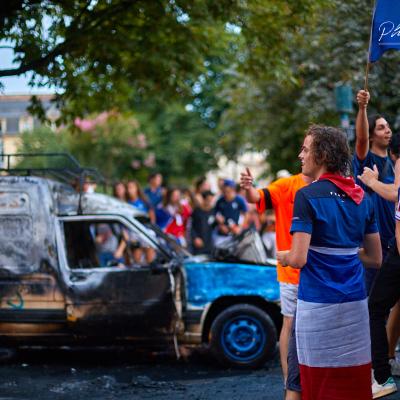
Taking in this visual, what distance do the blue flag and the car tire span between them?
2887 millimetres

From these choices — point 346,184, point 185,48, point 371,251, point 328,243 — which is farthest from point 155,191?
point 328,243

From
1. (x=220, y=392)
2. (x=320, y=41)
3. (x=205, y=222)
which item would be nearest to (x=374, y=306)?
(x=220, y=392)

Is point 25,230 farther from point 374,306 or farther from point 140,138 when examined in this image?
point 140,138

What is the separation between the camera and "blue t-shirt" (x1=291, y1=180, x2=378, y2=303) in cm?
398

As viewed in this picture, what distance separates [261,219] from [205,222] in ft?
5.93

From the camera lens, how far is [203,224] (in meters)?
12.6

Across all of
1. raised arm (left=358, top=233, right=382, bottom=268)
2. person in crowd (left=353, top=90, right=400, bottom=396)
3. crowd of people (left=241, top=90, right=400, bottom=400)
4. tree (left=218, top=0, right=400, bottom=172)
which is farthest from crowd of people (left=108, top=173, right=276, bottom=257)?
crowd of people (left=241, top=90, right=400, bottom=400)

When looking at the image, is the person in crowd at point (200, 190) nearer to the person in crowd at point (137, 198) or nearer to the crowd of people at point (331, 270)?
the person in crowd at point (137, 198)

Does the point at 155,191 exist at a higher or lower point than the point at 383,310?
higher

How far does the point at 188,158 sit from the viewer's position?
1721 inches

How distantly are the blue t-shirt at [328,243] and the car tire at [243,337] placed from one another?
340 cm

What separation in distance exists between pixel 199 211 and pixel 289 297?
22.9ft

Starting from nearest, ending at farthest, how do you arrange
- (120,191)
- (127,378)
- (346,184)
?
(346,184) → (127,378) → (120,191)

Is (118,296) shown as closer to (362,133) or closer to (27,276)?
(27,276)
